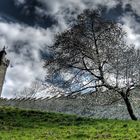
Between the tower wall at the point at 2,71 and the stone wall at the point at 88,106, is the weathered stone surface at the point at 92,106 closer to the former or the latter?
the stone wall at the point at 88,106

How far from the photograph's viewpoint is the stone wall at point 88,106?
39.4 meters

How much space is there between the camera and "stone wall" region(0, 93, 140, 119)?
39.4 metres

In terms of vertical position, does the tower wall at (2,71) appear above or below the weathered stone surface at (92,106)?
above

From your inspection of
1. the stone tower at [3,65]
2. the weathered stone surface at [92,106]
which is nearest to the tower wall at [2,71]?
the stone tower at [3,65]

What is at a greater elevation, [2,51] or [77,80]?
[2,51]

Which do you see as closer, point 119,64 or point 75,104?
point 119,64

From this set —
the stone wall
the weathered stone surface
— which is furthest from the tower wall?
the weathered stone surface

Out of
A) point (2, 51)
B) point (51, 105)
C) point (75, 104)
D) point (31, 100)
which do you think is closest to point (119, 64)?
point (75, 104)

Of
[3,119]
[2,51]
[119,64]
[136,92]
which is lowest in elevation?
[3,119]

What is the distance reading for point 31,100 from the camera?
55.9m

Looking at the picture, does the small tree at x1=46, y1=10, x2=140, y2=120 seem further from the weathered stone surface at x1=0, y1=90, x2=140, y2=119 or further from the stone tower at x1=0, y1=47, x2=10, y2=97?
the stone tower at x1=0, y1=47, x2=10, y2=97

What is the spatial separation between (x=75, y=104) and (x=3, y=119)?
12580 millimetres

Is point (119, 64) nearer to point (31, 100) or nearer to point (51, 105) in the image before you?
point (51, 105)

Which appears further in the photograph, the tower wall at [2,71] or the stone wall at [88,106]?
the tower wall at [2,71]
